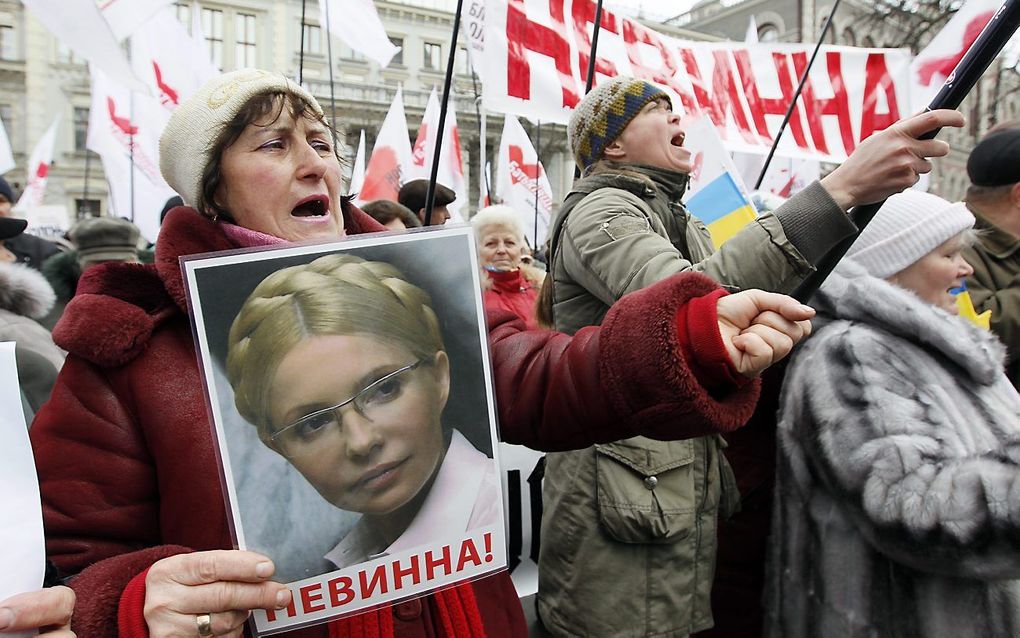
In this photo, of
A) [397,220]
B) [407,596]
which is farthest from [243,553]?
[397,220]

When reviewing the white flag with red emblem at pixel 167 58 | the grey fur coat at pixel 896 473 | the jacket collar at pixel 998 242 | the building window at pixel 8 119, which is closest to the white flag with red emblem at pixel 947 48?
the jacket collar at pixel 998 242

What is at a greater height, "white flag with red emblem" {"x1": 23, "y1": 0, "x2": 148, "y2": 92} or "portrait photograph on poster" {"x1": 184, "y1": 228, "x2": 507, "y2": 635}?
"white flag with red emblem" {"x1": 23, "y1": 0, "x2": 148, "y2": 92}

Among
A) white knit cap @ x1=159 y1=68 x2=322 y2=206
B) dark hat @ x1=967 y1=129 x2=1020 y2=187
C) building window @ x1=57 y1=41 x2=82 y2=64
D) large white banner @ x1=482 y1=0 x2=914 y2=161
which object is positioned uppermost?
building window @ x1=57 y1=41 x2=82 y2=64

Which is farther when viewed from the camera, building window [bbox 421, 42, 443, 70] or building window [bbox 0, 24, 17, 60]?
building window [bbox 421, 42, 443, 70]

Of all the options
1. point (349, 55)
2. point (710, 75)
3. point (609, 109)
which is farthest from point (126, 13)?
point (349, 55)

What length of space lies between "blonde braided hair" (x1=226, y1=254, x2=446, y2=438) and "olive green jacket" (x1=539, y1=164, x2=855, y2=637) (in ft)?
2.66

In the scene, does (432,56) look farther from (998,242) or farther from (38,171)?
(998,242)

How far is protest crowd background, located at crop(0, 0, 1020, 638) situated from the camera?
2.94ft

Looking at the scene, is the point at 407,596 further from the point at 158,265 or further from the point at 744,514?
the point at 744,514

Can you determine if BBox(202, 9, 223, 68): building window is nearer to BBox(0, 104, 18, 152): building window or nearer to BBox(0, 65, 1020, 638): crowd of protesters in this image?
BBox(0, 104, 18, 152): building window

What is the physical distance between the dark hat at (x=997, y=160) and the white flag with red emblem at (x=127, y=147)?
760cm

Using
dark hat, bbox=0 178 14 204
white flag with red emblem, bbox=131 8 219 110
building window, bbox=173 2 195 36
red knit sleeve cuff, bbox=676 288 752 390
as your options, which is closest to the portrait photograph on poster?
red knit sleeve cuff, bbox=676 288 752 390

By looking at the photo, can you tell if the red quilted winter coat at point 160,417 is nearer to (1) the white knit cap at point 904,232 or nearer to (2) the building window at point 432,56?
(1) the white knit cap at point 904,232

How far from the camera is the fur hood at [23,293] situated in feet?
7.80
